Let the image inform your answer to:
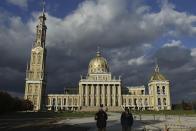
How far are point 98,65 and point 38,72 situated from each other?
29214 millimetres

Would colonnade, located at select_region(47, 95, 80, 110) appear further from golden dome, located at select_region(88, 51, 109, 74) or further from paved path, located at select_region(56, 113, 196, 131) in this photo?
paved path, located at select_region(56, 113, 196, 131)

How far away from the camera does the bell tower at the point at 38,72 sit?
134500 mm

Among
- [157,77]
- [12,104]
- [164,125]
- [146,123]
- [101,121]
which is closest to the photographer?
[101,121]

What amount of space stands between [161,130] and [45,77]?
4852 inches

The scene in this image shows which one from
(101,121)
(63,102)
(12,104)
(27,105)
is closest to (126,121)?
(101,121)

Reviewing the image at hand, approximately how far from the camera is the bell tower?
441 feet

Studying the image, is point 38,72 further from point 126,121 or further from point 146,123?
point 126,121

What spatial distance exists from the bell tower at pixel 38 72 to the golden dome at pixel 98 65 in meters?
23.3

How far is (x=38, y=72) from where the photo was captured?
458 ft

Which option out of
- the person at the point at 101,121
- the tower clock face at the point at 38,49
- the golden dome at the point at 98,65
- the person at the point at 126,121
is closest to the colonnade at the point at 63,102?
the golden dome at the point at 98,65

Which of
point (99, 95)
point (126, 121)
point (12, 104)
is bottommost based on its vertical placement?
point (126, 121)

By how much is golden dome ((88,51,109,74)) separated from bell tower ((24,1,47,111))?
23.3 meters

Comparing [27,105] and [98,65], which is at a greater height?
[98,65]

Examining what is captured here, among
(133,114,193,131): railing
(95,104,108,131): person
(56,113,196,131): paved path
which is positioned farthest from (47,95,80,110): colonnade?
(95,104,108,131): person
